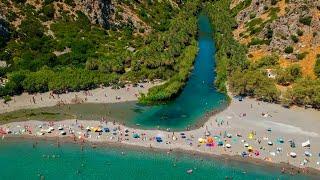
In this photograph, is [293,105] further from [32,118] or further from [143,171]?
[32,118]

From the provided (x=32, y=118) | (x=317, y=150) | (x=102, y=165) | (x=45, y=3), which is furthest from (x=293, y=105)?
(x=45, y=3)

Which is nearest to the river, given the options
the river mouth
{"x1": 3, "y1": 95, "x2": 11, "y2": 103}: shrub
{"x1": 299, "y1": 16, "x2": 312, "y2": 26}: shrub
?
the river mouth

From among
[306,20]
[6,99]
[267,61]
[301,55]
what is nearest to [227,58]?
[267,61]

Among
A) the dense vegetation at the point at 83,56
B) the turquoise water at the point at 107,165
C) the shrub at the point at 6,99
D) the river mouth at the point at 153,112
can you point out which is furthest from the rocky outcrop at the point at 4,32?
the turquoise water at the point at 107,165

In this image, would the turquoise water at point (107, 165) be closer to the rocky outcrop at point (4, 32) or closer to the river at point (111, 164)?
the river at point (111, 164)

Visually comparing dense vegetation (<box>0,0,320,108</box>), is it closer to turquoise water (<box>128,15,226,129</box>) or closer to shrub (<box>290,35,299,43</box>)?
shrub (<box>290,35,299,43</box>)
